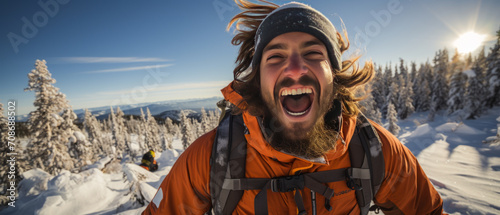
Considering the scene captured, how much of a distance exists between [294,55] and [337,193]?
5.57 feet

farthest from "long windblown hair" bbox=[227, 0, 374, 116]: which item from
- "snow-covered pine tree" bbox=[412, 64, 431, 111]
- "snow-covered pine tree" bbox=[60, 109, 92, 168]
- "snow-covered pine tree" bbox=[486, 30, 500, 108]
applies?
"snow-covered pine tree" bbox=[412, 64, 431, 111]

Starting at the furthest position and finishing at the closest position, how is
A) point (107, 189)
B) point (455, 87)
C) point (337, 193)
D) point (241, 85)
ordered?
point (455, 87) < point (107, 189) < point (241, 85) < point (337, 193)

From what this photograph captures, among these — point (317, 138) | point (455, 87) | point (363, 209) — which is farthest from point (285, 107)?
point (455, 87)

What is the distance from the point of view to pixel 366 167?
81.8 inches

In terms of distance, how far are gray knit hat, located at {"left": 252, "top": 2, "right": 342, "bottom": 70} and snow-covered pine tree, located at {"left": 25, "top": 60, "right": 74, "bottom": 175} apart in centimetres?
2042

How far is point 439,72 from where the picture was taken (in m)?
42.0

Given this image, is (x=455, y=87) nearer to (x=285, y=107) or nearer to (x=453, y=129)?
(x=453, y=129)

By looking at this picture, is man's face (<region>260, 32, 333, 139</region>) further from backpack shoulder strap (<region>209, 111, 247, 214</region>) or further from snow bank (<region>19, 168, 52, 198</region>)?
snow bank (<region>19, 168, 52, 198</region>)

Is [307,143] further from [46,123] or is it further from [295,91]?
[46,123]

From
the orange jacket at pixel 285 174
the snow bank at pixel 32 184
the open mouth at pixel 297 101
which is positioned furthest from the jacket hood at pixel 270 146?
the snow bank at pixel 32 184

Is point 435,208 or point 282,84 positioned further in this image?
point 435,208

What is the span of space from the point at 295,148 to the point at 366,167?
0.90 meters

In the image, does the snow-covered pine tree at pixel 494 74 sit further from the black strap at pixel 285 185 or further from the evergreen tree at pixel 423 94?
the black strap at pixel 285 185

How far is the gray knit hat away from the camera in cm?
211
